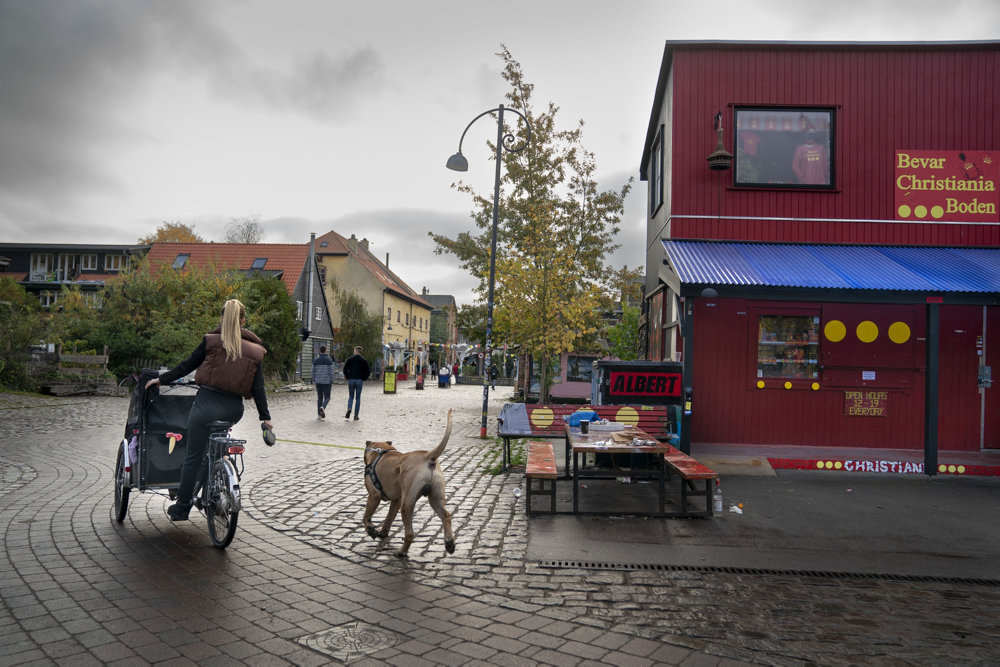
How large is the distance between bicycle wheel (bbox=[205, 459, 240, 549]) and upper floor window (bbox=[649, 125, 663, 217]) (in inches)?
407

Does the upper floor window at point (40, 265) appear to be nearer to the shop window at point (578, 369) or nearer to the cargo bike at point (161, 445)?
the shop window at point (578, 369)

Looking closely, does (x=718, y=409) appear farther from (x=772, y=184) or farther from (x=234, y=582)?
(x=234, y=582)

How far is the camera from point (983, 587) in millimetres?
4840

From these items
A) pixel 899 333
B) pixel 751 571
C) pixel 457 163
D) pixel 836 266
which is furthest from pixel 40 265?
pixel 751 571

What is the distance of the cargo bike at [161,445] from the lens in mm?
5418

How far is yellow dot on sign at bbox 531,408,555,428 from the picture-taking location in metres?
9.46

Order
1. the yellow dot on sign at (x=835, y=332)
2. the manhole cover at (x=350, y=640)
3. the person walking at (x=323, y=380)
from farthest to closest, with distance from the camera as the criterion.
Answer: the person walking at (x=323, y=380) → the yellow dot on sign at (x=835, y=332) → the manhole cover at (x=350, y=640)

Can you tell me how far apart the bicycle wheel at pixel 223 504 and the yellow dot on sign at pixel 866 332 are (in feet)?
31.4

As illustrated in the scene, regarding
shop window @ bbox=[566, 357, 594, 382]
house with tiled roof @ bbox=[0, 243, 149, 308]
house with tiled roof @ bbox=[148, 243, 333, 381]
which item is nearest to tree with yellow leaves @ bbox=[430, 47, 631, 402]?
shop window @ bbox=[566, 357, 594, 382]

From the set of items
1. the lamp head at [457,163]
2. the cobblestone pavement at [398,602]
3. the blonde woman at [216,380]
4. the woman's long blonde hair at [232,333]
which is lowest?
the cobblestone pavement at [398,602]

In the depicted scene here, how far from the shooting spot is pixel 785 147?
37.9 ft

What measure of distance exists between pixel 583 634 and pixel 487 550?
1765 millimetres

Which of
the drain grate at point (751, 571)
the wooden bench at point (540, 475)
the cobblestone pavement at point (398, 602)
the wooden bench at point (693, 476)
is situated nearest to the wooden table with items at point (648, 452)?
the wooden bench at point (693, 476)

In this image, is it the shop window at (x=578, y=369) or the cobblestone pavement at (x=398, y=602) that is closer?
Answer: the cobblestone pavement at (x=398, y=602)
